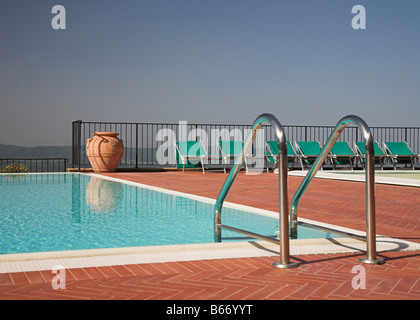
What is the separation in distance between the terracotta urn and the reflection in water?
4309 mm

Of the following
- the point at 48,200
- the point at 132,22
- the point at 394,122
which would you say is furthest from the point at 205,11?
the point at 48,200

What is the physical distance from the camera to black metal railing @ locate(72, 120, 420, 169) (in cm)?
1518

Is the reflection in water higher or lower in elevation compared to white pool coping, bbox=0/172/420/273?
lower

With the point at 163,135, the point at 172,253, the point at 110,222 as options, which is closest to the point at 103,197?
the point at 110,222

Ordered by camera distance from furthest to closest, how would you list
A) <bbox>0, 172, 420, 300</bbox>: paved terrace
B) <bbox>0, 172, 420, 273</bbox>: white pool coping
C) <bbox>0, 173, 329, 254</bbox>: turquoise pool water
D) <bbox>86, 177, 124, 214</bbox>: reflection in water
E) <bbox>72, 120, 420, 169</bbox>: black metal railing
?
<bbox>72, 120, 420, 169</bbox>: black metal railing → <bbox>86, 177, 124, 214</bbox>: reflection in water → <bbox>0, 173, 329, 254</bbox>: turquoise pool water → <bbox>0, 172, 420, 273</bbox>: white pool coping → <bbox>0, 172, 420, 300</bbox>: paved terrace

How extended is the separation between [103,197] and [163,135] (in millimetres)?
9895

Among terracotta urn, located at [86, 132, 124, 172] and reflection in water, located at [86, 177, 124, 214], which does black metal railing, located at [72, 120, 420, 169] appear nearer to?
terracotta urn, located at [86, 132, 124, 172]

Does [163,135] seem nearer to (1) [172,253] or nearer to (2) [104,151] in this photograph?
(2) [104,151]

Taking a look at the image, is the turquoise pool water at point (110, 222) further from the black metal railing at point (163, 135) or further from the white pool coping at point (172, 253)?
the black metal railing at point (163, 135)

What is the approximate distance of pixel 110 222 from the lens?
5.15 m

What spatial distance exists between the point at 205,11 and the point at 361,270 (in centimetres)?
2089

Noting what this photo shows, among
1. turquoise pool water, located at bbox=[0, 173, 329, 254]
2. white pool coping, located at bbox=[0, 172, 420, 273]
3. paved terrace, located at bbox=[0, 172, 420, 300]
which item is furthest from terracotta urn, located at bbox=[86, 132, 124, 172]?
paved terrace, located at bbox=[0, 172, 420, 300]

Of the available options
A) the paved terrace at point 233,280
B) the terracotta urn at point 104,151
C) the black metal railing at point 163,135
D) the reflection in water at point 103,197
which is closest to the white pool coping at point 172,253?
the paved terrace at point 233,280

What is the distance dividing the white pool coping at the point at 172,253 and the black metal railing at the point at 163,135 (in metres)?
11.1
